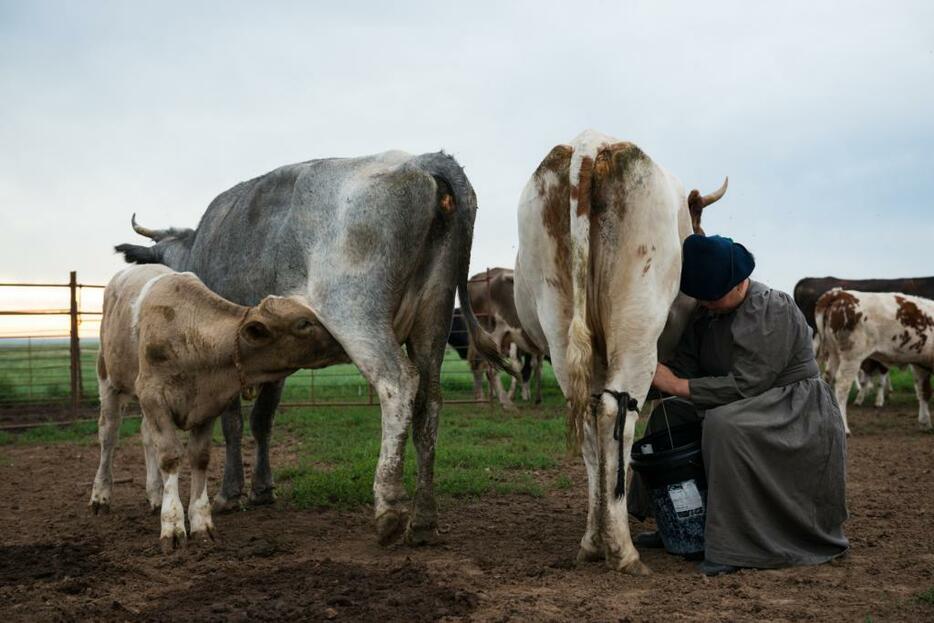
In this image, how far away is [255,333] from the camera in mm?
5426

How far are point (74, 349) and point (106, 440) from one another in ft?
24.9

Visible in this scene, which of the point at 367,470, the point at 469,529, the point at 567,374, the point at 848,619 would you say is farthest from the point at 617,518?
the point at 367,470

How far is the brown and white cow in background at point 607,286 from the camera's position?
4.68 metres

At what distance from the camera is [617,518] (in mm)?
4676

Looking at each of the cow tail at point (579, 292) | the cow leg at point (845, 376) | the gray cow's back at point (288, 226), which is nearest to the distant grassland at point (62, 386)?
the gray cow's back at point (288, 226)

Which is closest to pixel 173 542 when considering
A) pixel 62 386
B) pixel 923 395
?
pixel 923 395

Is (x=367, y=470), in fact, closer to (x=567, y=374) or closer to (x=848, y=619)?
(x=567, y=374)

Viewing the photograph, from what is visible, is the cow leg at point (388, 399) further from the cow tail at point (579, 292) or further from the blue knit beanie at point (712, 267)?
the blue knit beanie at point (712, 267)

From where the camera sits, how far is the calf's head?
5.40 meters

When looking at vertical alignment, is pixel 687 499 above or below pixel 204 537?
above

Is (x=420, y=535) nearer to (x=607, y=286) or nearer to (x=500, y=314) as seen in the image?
(x=607, y=286)

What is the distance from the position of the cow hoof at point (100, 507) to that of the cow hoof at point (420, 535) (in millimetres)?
2901

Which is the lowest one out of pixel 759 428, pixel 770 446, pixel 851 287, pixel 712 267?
pixel 770 446

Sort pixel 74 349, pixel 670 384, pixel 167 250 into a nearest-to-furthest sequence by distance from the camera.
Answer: pixel 670 384
pixel 167 250
pixel 74 349
